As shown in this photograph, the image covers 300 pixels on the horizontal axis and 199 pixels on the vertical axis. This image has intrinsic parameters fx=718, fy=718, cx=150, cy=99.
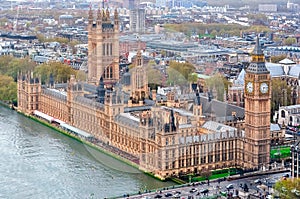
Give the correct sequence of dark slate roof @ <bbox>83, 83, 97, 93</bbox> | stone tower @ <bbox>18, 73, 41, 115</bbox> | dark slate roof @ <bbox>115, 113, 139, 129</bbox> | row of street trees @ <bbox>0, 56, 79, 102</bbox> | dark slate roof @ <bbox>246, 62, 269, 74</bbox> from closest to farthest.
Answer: dark slate roof @ <bbox>246, 62, 269, 74</bbox>
dark slate roof @ <bbox>115, 113, 139, 129</bbox>
dark slate roof @ <bbox>83, 83, 97, 93</bbox>
stone tower @ <bbox>18, 73, 41, 115</bbox>
row of street trees @ <bbox>0, 56, 79, 102</bbox>

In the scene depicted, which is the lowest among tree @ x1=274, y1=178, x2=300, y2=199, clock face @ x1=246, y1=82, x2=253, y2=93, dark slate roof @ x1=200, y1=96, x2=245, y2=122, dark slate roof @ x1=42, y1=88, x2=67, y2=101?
tree @ x1=274, y1=178, x2=300, y2=199

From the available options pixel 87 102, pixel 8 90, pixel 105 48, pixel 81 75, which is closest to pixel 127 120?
pixel 87 102

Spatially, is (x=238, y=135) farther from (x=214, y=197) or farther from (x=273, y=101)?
(x=273, y=101)

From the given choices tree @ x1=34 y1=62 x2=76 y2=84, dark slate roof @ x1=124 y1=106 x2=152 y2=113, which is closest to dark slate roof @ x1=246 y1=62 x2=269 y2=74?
dark slate roof @ x1=124 y1=106 x2=152 y2=113

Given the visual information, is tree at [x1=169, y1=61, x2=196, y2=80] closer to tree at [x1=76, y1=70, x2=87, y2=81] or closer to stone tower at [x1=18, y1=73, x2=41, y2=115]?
tree at [x1=76, y1=70, x2=87, y2=81]

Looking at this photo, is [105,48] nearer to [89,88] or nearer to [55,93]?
[89,88]

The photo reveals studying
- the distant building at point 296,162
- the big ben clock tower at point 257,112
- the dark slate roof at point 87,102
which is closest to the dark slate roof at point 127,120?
the dark slate roof at point 87,102
